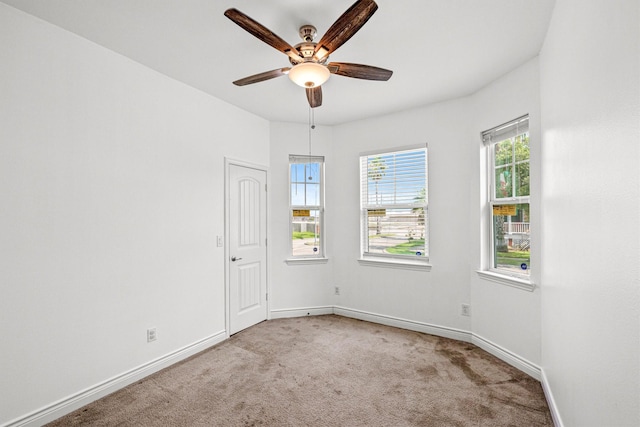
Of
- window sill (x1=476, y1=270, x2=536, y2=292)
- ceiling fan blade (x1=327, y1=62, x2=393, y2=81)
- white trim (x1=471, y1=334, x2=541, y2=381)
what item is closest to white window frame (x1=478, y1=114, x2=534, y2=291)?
window sill (x1=476, y1=270, x2=536, y2=292)

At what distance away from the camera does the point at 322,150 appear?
4.46 metres

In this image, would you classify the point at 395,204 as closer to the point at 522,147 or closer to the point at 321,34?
the point at 522,147

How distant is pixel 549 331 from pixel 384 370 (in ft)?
4.45

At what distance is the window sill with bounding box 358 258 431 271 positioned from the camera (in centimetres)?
378

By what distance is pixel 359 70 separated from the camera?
7.39 ft

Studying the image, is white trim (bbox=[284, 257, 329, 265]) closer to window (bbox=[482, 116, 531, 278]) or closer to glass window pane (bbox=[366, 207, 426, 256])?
glass window pane (bbox=[366, 207, 426, 256])

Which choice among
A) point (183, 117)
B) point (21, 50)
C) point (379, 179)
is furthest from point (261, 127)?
point (21, 50)

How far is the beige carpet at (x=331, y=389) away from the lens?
2148 millimetres

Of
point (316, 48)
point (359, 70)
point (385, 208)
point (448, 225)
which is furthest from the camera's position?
point (385, 208)

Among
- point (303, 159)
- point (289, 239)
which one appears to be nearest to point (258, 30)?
point (303, 159)

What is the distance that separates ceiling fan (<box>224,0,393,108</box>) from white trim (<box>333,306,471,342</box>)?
2.89 m

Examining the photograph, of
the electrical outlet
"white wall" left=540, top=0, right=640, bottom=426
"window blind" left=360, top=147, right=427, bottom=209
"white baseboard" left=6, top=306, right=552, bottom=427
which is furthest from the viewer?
"window blind" left=360, top=147, right=427, bottom=209

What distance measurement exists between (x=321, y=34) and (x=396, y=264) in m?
2.78

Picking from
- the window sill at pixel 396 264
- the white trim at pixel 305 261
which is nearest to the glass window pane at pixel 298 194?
the white trim at pixel 305 261
